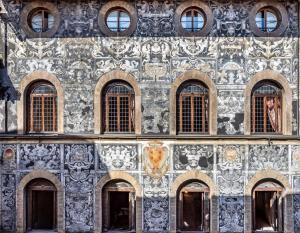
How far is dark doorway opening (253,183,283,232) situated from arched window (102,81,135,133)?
5.58 metres

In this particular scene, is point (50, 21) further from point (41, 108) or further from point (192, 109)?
point (192, 109)

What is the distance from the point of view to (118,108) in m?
16.6

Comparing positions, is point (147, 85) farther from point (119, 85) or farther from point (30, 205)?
point (30, 205)

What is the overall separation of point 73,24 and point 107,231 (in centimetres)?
817

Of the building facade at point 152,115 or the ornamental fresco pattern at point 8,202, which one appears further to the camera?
the ornamental fresco pattern at point 8,202

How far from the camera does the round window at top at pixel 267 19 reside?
16.6 metres

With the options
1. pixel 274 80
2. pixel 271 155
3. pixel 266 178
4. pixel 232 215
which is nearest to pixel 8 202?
pixel 232 215

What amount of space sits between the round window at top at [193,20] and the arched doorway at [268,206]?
650cm

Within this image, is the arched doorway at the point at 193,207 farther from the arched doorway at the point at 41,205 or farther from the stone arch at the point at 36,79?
the stone arch at the point at 36,79

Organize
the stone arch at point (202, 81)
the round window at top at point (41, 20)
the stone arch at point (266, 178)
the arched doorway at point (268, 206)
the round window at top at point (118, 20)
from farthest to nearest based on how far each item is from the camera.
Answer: the round window at top at point (41, 20), the round window at top at point (118, 20), the arched doorway at point (268, 206), the stone arch at point (202, 81), the stone arch at point (266, 178)

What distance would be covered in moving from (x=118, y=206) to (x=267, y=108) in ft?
22.8

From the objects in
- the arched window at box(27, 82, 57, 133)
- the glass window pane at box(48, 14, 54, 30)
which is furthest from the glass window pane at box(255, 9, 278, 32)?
the arched window at box(27, 82, 57, 133)

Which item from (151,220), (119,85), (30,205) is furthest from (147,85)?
(30,205)

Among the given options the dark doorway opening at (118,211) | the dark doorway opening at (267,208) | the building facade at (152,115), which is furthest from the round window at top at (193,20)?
the dark doorway opening at (118,211)
